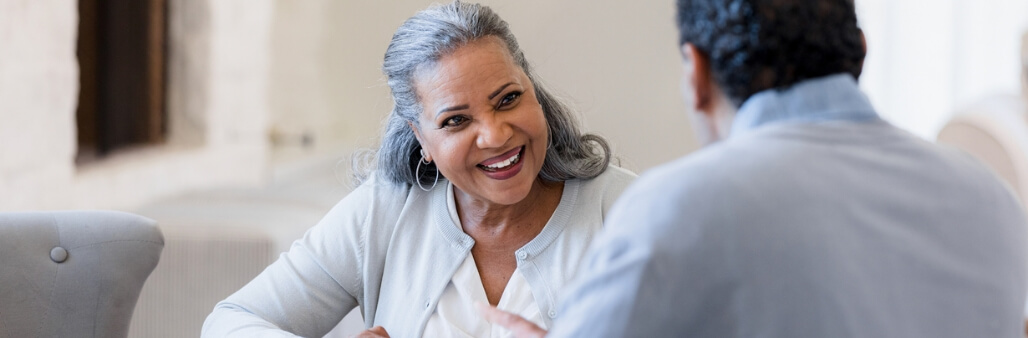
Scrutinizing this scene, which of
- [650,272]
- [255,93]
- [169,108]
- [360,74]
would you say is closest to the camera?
[650,272]

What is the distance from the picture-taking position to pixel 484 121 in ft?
5.53

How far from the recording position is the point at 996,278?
3.08 ft

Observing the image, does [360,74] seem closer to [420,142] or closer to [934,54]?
[934,54]

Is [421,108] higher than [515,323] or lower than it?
higher

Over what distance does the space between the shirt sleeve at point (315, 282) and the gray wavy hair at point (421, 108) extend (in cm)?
11

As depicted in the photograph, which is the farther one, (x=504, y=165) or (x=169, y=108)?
(x=169, y=108)

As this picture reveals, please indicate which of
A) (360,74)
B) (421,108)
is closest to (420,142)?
(421,108)

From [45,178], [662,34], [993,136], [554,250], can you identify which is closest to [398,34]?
[554,250]

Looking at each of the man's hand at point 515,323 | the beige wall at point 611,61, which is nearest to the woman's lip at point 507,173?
the man's hand at point 515,323

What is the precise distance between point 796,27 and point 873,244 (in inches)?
8.3

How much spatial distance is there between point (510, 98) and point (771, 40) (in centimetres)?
85

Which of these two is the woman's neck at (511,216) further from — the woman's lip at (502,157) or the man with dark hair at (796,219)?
the man with dark hair at (796,219)

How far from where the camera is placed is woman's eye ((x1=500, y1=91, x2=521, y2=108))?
1.71 meters

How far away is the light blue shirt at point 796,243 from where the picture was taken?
2.67ft
